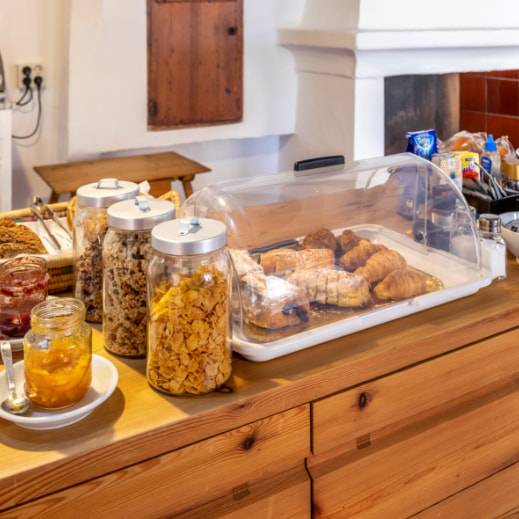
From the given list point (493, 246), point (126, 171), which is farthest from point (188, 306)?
point (126, 171)

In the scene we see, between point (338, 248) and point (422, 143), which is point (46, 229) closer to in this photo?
point (338, 248)

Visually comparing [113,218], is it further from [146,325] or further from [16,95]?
[16,95]

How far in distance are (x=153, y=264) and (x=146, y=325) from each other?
0.44 ft

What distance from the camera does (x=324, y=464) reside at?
1.13 metres

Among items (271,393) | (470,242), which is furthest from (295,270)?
(470,242)

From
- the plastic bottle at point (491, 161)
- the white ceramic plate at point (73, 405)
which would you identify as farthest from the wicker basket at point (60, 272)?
the plastic bottle at point (491, 161)

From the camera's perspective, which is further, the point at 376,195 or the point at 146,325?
the point at 376,195

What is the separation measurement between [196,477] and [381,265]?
1.75ft

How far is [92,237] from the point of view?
1.16 metres

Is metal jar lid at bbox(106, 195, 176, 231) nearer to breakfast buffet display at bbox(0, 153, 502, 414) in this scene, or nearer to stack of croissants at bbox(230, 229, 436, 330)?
breakfast buffet display at bbox(0, 153, 502, 414)

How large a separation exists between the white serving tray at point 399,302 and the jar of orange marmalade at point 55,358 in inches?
10.4

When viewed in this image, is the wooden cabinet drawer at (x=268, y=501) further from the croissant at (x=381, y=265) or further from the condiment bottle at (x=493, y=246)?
the condiment bottle at (x=493, y=246)

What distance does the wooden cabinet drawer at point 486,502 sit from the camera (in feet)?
4.39

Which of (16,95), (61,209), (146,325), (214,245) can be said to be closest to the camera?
(214,245)
